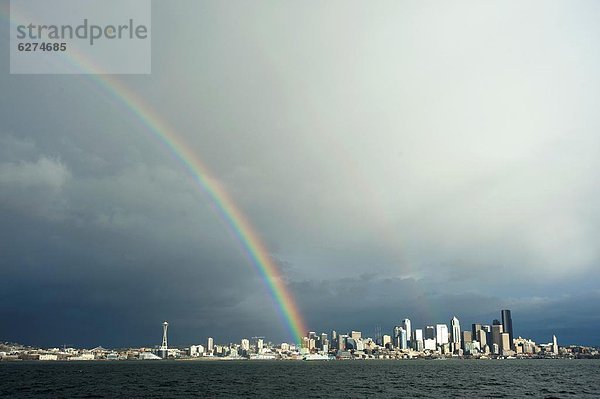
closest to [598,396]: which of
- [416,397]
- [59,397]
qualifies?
[416,397]

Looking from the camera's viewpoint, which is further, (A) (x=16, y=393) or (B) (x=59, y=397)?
(A) (x=16, y=393)

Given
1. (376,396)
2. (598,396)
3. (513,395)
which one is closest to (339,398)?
(376,396)

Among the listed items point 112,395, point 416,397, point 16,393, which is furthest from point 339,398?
point 16,393

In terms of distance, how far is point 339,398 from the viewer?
9131 cm

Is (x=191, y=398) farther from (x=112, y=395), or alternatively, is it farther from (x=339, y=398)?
(x=339, y=398)

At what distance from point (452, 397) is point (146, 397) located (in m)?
56.2

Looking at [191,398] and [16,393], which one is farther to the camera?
[16,393]

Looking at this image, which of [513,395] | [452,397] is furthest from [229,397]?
[513,395]

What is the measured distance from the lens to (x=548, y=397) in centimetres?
9212

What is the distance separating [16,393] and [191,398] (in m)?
36.2

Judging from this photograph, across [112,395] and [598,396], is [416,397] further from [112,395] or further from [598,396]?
[112,395]

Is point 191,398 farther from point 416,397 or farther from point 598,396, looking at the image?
point 598,396

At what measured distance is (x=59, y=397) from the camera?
9088cm

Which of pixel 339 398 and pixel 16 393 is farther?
pixel 16 393
